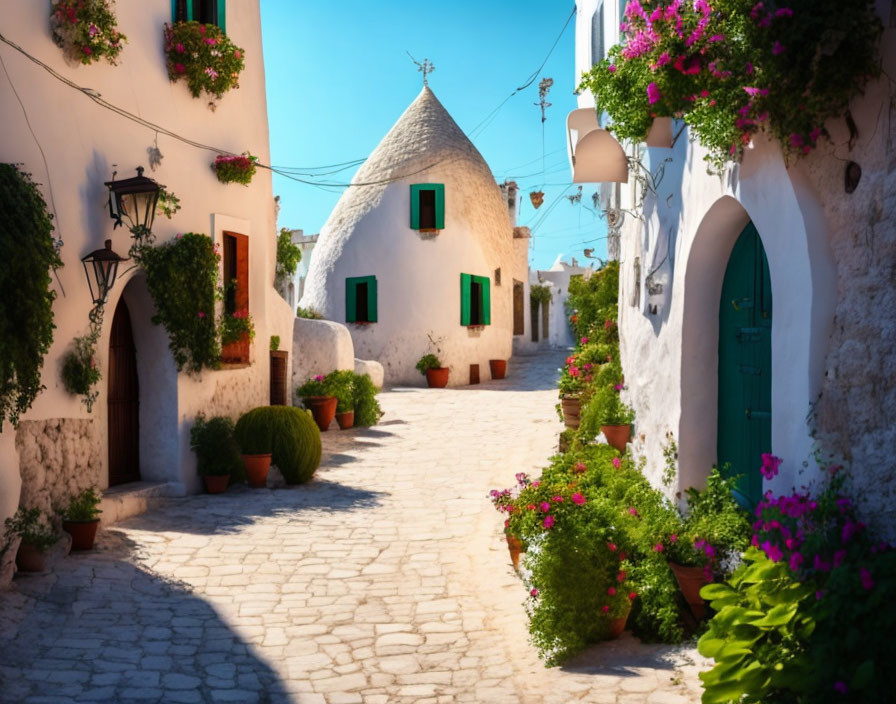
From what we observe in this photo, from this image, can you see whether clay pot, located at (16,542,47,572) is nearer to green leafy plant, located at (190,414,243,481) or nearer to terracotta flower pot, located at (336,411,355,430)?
green leafy plant, located at (190,414,243,481)

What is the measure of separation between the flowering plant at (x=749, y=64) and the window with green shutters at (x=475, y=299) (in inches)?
609

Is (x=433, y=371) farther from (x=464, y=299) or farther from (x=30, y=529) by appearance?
(x=30, y=529)

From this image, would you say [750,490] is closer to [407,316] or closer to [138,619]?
[138,619]

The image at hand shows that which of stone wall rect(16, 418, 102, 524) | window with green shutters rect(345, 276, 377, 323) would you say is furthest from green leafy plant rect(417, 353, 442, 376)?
stone wall rect(16, 418, 102, 524)

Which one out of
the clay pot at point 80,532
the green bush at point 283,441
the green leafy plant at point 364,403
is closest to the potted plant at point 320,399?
Result: the green leafy plant at point 364,403

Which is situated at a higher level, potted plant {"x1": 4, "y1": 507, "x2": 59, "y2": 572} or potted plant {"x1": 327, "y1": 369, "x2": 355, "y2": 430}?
potted plant {"x1": 327, "y1": 369, "x2": 355, "y2": 430}

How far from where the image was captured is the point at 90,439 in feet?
24.7

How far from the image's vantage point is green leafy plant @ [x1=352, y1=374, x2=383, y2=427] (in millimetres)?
14141

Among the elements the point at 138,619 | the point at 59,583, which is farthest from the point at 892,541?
the point at 59,583

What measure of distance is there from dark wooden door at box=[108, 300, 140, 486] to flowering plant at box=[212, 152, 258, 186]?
77.2 inches

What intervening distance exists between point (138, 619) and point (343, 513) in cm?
312

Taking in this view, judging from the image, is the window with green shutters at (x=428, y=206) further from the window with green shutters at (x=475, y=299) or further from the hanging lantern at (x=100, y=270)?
the hanging lantern at (x=100, y=270)

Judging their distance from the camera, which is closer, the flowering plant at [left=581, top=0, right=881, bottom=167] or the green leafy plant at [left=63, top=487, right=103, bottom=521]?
the flowering plant at [left=581, top=0, right=881, bottom=167]

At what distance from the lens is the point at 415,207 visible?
20.8m
